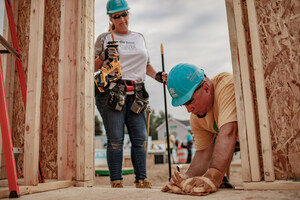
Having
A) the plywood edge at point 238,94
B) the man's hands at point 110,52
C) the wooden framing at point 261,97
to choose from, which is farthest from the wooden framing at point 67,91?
the wooden framing at point 261,97

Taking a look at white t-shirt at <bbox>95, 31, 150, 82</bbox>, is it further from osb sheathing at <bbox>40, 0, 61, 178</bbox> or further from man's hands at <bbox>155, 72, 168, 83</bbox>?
osb sheathing at <bbox>40, 0, 61, 178</bbox>

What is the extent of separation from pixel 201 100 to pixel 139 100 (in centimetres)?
89

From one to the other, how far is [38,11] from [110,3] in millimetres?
971

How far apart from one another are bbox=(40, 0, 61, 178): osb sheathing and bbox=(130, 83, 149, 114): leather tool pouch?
80 centimetres

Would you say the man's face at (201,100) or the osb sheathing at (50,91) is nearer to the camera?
the man's face at (201,100)

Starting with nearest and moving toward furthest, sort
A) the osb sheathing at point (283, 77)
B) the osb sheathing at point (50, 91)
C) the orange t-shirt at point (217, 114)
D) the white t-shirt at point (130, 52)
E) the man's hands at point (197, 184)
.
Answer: the man's hands at point (197, 184)
the osb sheathing at point (283, 77)
the orange t-shirt at point (217, 114)
the osb sheathing at point (50, 91)
the white t-shirt at point (130, 52)

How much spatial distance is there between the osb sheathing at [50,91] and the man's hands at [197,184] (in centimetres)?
134

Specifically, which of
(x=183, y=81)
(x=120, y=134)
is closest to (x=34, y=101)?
(x=120, y=134)

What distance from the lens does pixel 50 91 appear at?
2.78m

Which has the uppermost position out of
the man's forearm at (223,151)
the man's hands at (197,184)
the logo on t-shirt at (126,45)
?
the logo on t-shirt at (126,45)

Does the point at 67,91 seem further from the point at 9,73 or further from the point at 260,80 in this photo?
the point at 260,80

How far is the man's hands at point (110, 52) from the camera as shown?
9.50 ft

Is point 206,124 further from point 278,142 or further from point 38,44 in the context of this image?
point 38,44

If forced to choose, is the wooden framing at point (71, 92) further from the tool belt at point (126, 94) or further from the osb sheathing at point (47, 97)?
the tool belt at point (126, 94)
